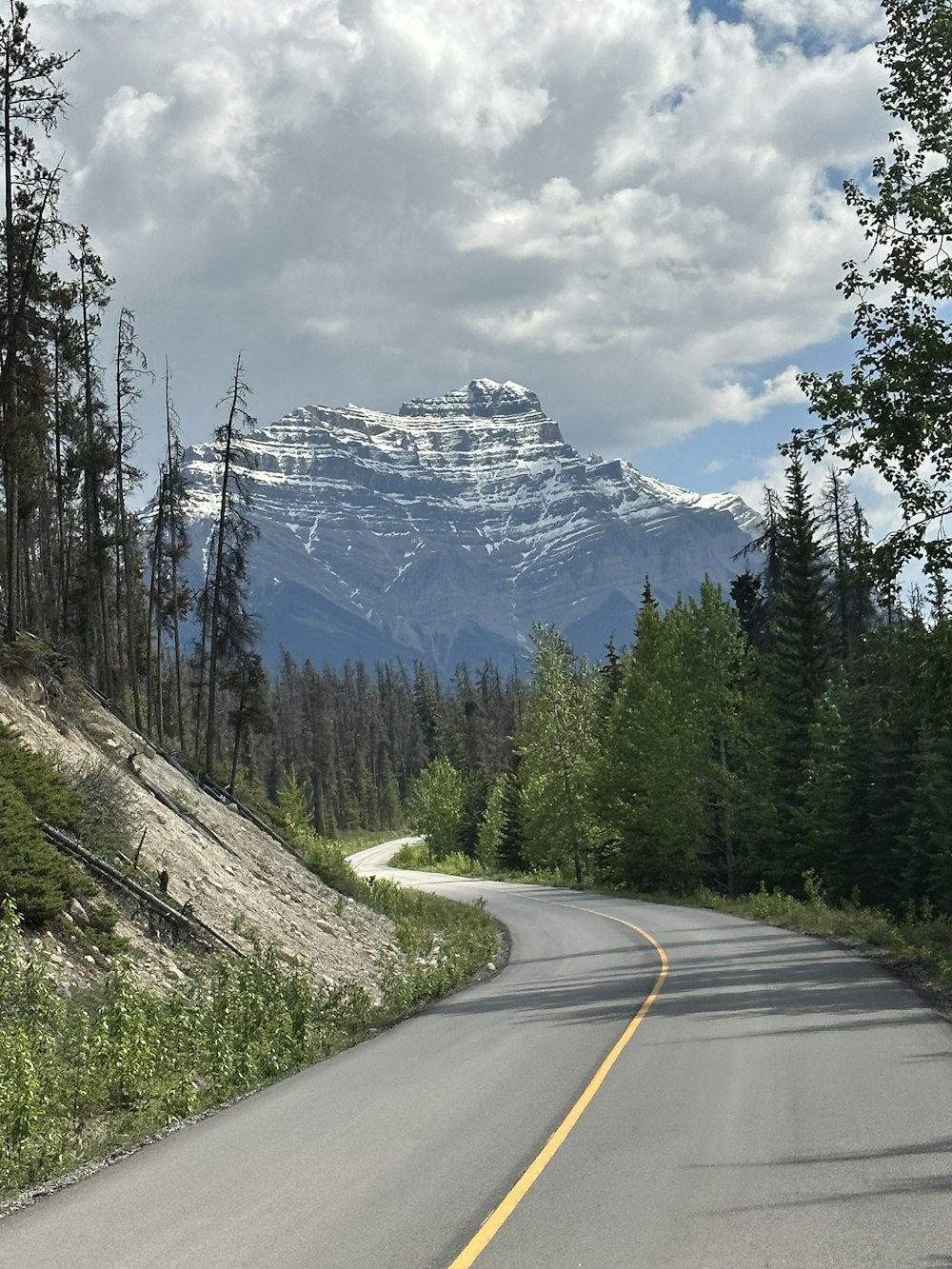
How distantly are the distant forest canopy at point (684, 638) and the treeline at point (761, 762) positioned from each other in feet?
0.35

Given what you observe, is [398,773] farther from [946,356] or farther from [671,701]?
[946,356]

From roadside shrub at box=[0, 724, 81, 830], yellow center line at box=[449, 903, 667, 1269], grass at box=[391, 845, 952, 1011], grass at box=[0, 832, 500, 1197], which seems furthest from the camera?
grass at box=[391, 845, 952, 1011]

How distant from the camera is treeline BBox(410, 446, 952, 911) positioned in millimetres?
39406

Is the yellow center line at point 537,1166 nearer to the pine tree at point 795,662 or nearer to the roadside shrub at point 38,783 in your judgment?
the roadside shrub at point 38,783

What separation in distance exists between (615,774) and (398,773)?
124535mm

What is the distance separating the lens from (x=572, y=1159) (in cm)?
820

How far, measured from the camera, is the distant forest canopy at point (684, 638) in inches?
733

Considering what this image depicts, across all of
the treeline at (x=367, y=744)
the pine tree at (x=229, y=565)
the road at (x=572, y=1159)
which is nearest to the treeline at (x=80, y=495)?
the pine tree at (x=229, y=565)

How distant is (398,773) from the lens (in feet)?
571

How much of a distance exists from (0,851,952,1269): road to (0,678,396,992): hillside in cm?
444

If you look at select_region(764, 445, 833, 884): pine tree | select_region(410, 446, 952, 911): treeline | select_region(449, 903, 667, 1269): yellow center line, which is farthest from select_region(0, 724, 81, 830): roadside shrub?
select_region(764, 445, 833, 884): pine tree

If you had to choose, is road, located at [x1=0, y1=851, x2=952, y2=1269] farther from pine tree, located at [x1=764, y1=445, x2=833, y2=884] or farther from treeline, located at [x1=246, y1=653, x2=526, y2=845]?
treeline, located at [x1=246, y1=653, x2=526, y2=845]

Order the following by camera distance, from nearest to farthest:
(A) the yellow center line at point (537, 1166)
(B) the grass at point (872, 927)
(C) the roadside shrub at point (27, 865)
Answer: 1. (A) the yellow center line at point (537, 1166)
2. (C) the roadside shrub at point (27, 865)
3. (B) the grass at point (872, 927)

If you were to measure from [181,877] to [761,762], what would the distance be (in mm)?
29708
